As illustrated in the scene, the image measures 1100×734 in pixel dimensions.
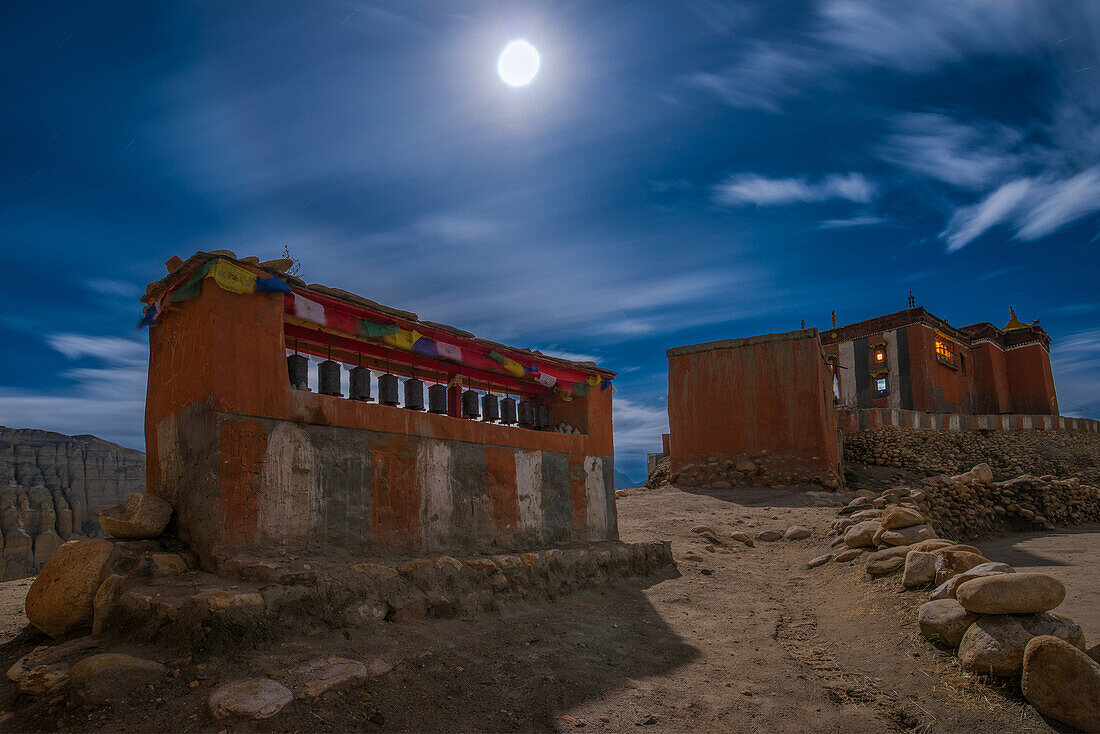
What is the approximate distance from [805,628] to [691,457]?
10.6 m

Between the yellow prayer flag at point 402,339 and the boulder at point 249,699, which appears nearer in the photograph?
the boulder at point 249,699

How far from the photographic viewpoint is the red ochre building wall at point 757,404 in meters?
15.9

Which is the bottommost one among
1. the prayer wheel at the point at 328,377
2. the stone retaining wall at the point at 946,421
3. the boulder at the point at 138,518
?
the boulder at the point at 138,518

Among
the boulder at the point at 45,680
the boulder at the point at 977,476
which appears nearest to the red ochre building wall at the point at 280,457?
the boulder at the point at 45,680

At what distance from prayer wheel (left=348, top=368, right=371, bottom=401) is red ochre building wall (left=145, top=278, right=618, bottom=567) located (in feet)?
1.84

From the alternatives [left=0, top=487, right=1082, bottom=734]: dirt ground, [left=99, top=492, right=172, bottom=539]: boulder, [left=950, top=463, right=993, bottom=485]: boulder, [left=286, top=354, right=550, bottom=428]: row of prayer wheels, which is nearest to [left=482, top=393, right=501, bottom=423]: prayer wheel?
[left=286, top=354, right=550, bottom=428]: row of prayer wheels

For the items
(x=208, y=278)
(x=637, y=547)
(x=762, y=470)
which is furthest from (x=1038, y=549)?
(x=208, y=278)

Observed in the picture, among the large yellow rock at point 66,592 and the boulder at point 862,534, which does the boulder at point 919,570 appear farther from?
the large yellow rock at point 66,592

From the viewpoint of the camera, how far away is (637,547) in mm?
8383

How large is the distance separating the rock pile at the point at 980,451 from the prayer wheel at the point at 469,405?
61.3 ft

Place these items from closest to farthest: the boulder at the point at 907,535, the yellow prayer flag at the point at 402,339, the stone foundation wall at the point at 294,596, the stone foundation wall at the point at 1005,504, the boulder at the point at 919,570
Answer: the stone foundation wall at the point at 294,596, the yellow prayer flag at the point at 402,339, the boulder at the point at 919,570, the boulder at the point at 907,535, the stone foundation wall at the point at 1005,504

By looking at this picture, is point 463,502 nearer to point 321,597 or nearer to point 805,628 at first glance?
point 321,597

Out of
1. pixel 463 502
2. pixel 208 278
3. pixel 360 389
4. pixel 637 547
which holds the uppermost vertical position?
pixel 208 278

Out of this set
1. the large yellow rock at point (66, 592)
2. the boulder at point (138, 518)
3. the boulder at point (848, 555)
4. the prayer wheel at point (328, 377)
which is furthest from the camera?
the boulder at point (848, 555)
